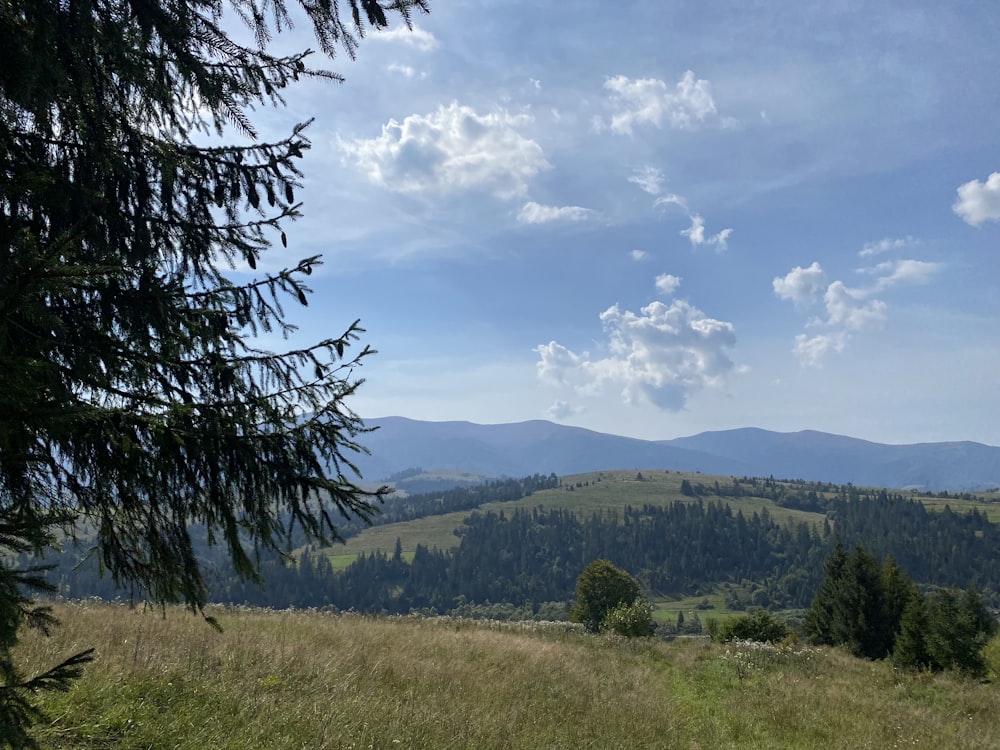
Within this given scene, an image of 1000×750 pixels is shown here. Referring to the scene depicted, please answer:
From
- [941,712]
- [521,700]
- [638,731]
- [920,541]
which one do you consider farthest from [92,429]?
[920,541]

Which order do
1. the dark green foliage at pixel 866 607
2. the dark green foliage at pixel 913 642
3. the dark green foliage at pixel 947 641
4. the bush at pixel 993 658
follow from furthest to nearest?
1. the dark green foliage at pixel 866 607
2. the dark green foliage at pixel 913 642
3. the bush at pixel 993 658
4. the dark green foliage at pixel 947 641

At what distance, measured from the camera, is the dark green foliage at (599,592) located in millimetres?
52125

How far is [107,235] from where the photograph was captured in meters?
4.47

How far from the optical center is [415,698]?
26.5ft

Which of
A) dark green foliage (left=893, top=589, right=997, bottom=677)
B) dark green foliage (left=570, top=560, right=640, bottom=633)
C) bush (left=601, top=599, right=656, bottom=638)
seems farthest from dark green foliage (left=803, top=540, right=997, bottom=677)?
dark green foliage (left=570, top=560, right=640, bottom=633)

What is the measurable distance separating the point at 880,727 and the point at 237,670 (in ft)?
37.0

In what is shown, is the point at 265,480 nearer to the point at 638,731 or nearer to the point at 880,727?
the point at 638,731

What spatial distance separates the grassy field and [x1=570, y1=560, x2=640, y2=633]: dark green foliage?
3667 centimetres

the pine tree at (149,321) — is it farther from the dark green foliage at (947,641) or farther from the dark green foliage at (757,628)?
the dark green foliage at (757,628)

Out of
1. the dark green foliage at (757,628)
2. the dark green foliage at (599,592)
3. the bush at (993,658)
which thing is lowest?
the dark green foliage at (599,592)

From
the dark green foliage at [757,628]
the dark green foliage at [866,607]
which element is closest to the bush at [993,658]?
the dark green foliage at [866,607]

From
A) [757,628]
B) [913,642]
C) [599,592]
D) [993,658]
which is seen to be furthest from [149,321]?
[599,592]

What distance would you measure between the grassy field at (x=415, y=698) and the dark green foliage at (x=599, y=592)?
36.7 metres

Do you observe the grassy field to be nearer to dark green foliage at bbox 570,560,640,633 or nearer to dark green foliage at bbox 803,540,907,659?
dark green foliage at bbox 803,540,907,659
